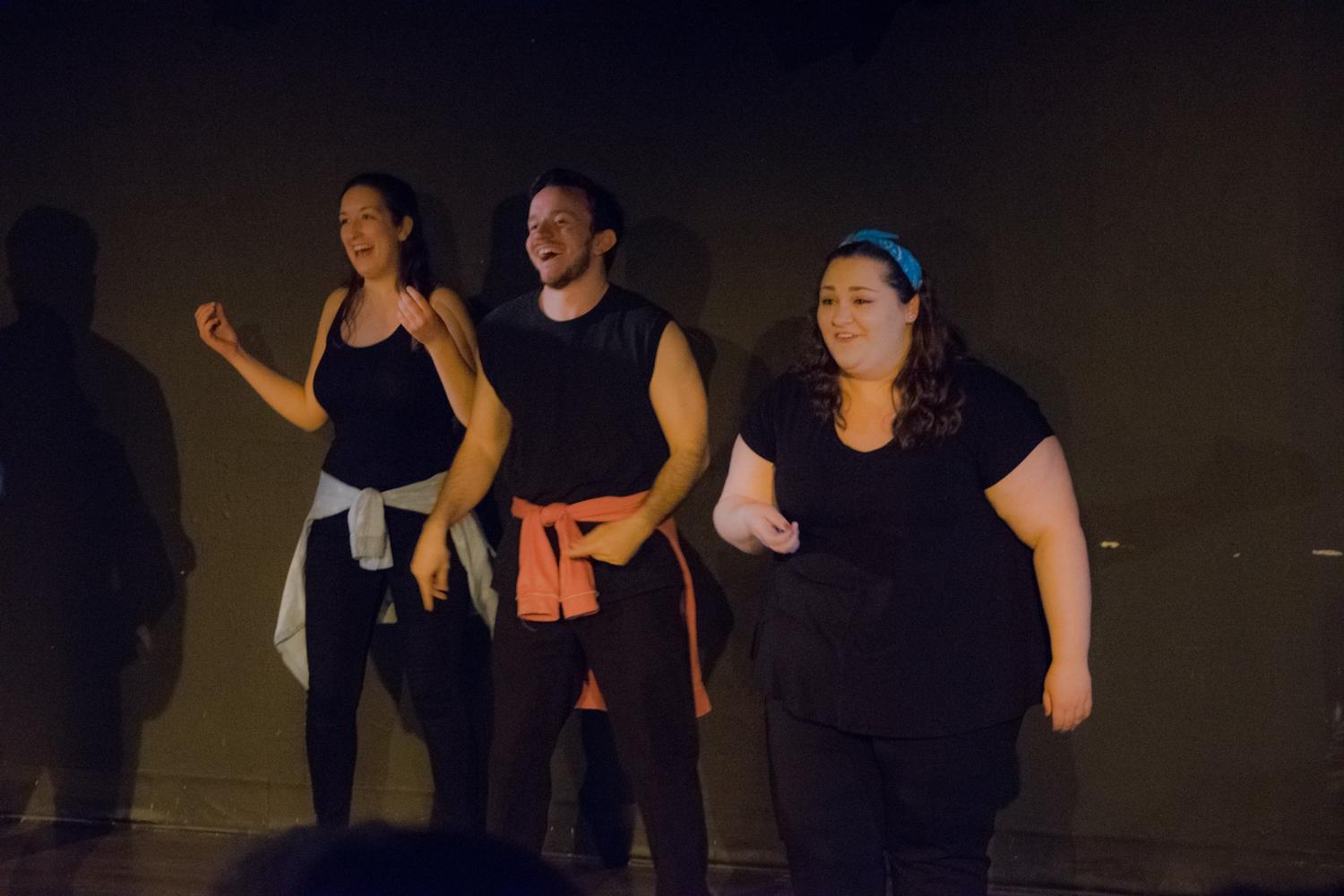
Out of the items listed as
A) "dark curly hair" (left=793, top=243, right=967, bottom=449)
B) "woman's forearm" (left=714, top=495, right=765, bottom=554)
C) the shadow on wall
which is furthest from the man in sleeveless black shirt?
the shadow on wall

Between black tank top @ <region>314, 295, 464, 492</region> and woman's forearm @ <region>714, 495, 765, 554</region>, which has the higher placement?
black tank top @ <region>314, 295, 464, 492</region>

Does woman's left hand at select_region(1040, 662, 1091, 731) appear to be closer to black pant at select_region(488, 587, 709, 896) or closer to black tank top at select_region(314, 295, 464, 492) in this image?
black pant at select_region(488, 587, 709, 896)

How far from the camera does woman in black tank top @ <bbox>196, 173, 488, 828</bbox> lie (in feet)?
10.8

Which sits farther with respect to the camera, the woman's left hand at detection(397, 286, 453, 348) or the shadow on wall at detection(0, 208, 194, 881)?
the shadow on wall at detection(0, 208, 194, 881)

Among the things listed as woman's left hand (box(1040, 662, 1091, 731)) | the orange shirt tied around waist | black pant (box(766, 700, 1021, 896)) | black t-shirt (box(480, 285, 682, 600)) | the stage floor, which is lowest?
the stage floor

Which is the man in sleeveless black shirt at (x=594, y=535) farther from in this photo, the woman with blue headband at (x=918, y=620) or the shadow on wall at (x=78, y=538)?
the shadow on wall at (x=78, y=538)

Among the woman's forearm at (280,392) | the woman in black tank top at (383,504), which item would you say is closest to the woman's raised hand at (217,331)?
the woman's forearm at (280,392)

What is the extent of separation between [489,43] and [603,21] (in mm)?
296

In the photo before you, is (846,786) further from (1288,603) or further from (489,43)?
(489,43)

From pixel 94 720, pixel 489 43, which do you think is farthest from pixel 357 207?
pixel 94 720

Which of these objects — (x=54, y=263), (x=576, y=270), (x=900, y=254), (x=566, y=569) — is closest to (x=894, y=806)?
(x=566, y=569)

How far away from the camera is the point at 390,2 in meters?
3.71

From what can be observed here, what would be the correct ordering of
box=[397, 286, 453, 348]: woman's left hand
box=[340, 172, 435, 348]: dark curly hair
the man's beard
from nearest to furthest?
the man's beard
box=[397, 286, 453, 348]: woman's left hand
box=[340, 172, 435, 348]: dark curly hair

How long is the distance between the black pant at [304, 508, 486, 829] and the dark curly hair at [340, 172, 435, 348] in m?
0.53
